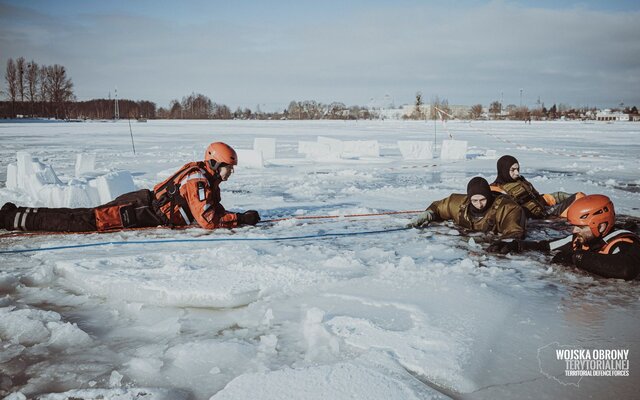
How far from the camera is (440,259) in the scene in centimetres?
394

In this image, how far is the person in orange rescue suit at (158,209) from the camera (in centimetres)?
469

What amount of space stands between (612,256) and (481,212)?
57.1 inches

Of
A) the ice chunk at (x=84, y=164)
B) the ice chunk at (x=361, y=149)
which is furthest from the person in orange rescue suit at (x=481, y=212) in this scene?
the ice chunk at (x=361, y=149)

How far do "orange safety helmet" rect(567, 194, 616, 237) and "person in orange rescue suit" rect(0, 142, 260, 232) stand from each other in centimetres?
320

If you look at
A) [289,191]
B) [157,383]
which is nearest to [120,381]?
[157,383]

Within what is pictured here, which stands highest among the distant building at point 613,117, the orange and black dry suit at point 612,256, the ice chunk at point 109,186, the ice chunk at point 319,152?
the distant building at point 613,117

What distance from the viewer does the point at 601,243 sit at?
3533 mm

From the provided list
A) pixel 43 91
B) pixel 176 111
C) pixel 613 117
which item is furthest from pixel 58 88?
pixel 613 117

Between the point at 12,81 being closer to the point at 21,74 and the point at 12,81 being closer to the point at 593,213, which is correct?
the point at 21,74

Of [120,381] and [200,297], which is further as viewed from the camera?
[200,297]

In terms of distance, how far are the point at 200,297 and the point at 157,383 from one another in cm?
A: 90

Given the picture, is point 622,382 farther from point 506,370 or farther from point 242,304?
point 242,304

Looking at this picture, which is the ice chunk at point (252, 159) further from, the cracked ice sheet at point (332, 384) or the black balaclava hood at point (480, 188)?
the cracked ice sheet at point (332, 384)

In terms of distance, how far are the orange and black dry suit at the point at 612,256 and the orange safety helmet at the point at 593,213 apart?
0.37 feet
